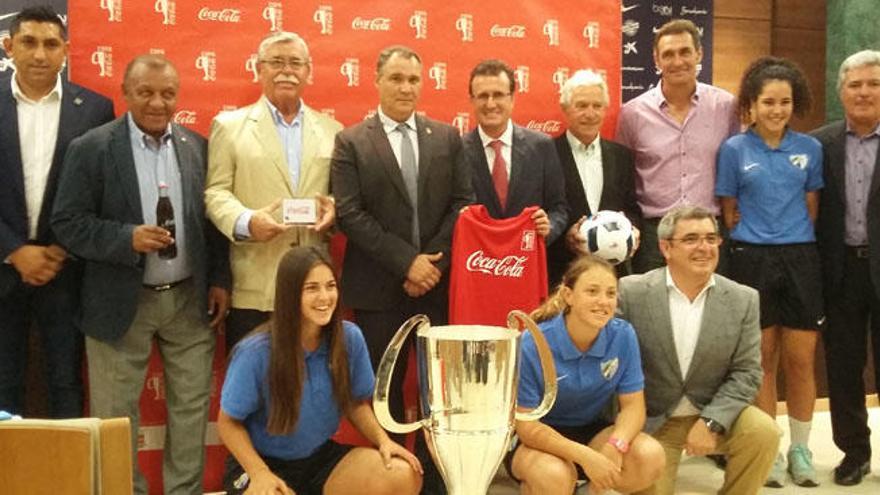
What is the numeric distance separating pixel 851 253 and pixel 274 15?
2604 mm

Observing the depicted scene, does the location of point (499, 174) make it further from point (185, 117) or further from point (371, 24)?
point (185, 117)

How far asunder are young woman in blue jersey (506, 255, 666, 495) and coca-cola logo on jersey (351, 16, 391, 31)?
5.33ft

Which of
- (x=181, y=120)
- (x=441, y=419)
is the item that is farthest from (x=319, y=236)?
(x=441, y=419)

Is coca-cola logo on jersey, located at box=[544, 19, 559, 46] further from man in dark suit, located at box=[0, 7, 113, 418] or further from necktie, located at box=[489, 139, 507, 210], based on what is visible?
man in dark suit, located at box=[0, 7, 113, 418]

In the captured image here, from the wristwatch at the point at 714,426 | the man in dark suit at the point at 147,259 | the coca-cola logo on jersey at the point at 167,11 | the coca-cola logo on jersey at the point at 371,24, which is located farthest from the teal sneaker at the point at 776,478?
the coca-cola logo on jersey at the point at 167,11

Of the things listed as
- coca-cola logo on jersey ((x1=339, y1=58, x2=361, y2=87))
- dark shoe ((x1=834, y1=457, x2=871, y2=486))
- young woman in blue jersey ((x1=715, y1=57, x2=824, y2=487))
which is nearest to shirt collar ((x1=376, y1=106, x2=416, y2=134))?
coca-cola logo on jersey ((x1=339, y1=58, x2=361, y2=87))

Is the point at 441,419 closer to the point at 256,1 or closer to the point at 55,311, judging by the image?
the point at 55,311

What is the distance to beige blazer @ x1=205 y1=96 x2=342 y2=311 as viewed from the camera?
3.86 metres

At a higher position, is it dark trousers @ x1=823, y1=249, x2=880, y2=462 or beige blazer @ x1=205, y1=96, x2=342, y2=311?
beige blazer @ x1=205, y1=96, x2=342, y2=311

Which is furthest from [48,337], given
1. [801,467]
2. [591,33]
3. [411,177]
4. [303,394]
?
[801,467]

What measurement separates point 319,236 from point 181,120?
82cm

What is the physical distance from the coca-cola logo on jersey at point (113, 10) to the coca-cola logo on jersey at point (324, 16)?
798 millimetres

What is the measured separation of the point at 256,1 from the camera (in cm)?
429

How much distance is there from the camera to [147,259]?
12.1 feet
